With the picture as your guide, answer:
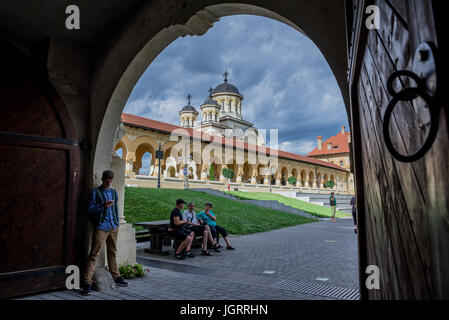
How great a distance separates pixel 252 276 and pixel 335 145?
230ft

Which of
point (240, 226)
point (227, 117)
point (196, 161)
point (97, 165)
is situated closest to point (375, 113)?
point (97, 165)

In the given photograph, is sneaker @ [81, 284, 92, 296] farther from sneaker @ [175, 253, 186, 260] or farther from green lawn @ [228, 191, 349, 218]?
green lawn @ [228, 191, 349, 218]

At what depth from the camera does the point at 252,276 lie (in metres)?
5.67

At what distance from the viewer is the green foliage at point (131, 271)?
5266mm

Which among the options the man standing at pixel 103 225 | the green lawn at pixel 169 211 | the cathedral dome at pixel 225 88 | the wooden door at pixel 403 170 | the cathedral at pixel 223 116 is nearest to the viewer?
the wooden door at pixel 403 170

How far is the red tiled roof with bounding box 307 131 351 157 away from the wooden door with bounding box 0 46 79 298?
6884 cm

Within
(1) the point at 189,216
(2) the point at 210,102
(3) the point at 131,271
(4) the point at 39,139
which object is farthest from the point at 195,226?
(2) the point at 210,102

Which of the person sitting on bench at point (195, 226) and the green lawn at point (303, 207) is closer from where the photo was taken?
the person sitting on bench at point (195, 226)

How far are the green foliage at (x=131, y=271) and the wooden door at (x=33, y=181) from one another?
2.74 feet

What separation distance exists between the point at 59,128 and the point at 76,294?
104 inches

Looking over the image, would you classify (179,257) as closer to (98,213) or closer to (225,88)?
(98,213)

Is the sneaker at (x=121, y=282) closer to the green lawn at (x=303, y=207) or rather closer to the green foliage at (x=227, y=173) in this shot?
the green lawn at (x=303, y=207)

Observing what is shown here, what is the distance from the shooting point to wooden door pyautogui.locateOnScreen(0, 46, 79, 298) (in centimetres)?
430

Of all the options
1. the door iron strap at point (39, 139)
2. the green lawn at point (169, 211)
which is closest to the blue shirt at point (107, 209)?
the door iron strap at point (39, 139)
